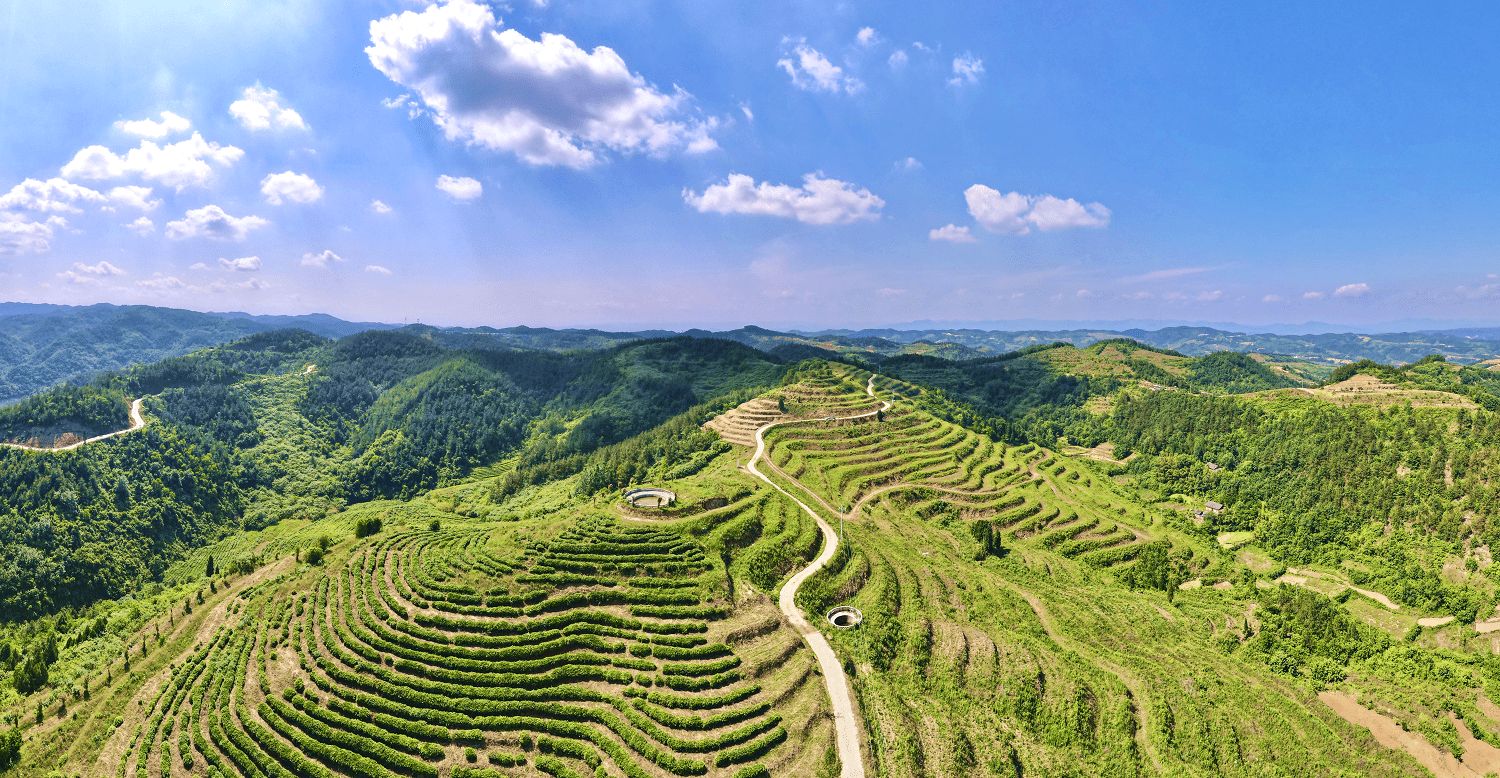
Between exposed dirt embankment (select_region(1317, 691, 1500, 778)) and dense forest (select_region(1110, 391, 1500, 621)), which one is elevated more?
dense forest (select_region(1110, 391, 1500, 621))

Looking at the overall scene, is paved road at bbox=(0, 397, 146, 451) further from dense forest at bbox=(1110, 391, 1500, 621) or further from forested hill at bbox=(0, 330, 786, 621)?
dense forest at bbox=(1110, 391, 1500, 621)

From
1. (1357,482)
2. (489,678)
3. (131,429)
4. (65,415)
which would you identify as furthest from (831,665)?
(65,415)

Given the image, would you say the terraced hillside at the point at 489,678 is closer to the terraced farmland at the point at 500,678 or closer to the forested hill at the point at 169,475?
the terraced farmland at the point at 500,678

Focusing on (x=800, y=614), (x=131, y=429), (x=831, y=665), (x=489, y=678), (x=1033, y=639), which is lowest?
(x=1033, y=639)

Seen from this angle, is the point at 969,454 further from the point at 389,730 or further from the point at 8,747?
the point at 8,747

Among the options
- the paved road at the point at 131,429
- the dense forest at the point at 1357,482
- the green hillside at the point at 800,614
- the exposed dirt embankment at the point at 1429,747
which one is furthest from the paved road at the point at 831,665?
the paved road at the point at 131,429

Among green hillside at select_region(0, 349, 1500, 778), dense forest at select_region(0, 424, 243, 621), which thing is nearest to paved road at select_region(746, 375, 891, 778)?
green hillside at select_region(0, 349, 1500, 778)

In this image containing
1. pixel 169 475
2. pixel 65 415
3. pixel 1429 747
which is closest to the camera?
pixel 1429 747

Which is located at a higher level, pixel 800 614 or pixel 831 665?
pixel 800 614

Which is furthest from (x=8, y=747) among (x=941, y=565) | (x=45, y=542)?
(x=941, y=565)

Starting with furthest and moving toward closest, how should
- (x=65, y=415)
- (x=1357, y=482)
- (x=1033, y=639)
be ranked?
(x=65, y=415)
(x=1357, y=482)
(x=1033, y=639)

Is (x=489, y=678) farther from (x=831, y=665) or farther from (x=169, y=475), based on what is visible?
(x=169, y=475)
